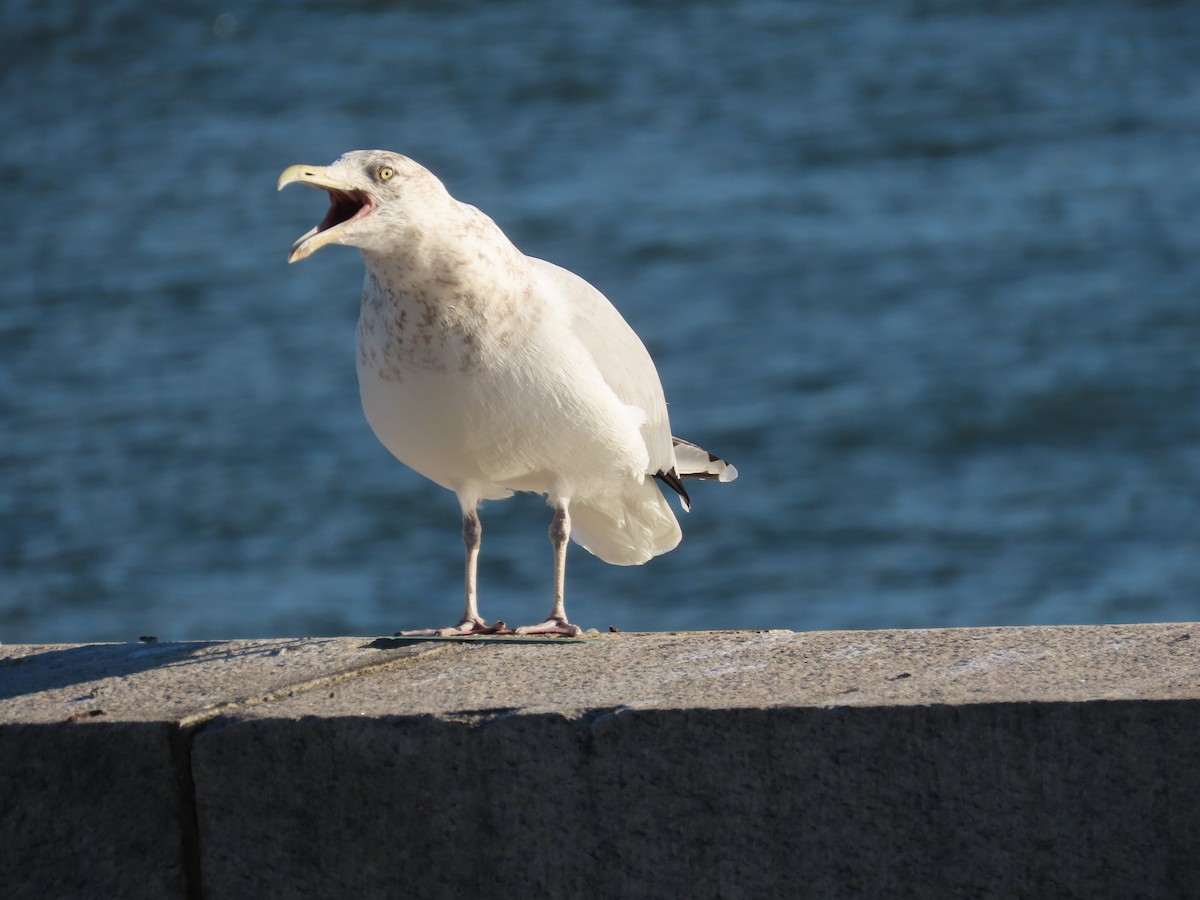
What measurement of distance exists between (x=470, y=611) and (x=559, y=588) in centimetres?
27

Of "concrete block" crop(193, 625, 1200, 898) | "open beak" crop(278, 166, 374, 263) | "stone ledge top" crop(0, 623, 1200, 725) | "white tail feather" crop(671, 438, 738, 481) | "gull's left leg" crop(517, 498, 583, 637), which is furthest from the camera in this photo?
"white tail feather" crop(671, 438, 738, 481)

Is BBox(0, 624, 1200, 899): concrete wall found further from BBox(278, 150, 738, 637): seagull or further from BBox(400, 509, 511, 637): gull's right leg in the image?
BBox(278, 150, 738, 637): seagull

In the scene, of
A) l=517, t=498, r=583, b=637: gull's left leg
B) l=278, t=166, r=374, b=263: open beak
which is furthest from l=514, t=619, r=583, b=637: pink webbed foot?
l=278, t=166, r=374, b=263: open beak

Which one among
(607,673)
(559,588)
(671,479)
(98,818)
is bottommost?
(98,818)

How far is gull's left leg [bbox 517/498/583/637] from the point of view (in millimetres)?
4668

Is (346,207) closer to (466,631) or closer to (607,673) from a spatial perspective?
(466,631)

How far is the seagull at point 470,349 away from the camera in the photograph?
442 centimetres

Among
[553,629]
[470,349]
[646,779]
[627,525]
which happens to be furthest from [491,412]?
[646,779]

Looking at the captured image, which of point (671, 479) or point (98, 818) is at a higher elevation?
point (671, 479)

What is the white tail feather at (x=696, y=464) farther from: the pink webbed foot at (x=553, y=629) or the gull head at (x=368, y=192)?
the gull head at (x=368, y=192)

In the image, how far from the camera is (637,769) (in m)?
3.35

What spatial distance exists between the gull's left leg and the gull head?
3.46 ft

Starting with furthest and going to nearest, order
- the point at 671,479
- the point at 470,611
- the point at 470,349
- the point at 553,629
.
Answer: the point at 671,479 → the point at 470,611 → the point at 553,629 → the point at 470,349

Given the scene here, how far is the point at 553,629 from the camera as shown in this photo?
15.4 ft
